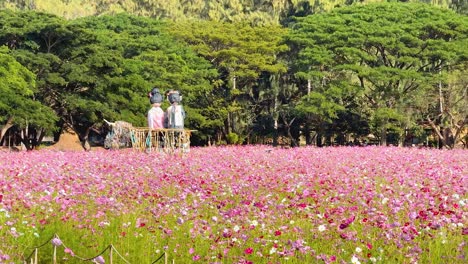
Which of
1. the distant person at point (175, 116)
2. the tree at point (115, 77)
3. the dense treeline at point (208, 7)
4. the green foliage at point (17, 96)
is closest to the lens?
the distant person at point (175, 116)

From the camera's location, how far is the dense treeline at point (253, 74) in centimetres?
3494

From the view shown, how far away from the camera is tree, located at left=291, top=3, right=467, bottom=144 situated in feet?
127

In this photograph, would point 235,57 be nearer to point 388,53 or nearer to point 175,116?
point 388,53

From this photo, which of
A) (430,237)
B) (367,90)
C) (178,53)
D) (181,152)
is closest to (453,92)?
(367,90)

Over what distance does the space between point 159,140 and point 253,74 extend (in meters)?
22.8

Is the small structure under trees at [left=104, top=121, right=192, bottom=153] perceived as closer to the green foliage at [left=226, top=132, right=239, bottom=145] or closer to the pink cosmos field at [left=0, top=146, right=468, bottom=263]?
the pink cosmos field at [left=0, top=146, right=468, bottom=263]

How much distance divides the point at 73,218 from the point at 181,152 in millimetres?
11540

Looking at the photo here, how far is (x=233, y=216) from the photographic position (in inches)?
331

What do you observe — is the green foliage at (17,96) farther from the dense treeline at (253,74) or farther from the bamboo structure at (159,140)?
the bamboo structure at (159,140)

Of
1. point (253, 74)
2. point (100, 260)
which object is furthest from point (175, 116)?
point (253, 74)

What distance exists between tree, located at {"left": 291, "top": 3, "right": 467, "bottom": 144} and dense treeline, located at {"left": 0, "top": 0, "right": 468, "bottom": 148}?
9 cm

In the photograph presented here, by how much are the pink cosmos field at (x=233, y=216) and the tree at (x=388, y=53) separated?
25824mm

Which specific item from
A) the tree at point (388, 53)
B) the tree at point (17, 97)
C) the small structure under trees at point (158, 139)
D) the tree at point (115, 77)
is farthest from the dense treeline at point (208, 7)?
the small structure under trees at point (158, 139)

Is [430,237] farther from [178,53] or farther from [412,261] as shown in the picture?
[178,53]
